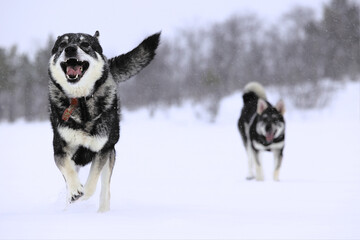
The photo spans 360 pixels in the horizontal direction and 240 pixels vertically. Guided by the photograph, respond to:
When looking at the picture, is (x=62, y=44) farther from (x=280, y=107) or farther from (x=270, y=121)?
(x=280, y=107)

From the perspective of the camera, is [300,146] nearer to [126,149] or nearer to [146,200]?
[126,149]

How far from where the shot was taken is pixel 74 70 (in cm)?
354

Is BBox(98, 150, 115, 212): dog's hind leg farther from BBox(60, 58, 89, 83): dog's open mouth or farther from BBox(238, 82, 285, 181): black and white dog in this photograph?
BBox(238, 82, 285, 181): black and white dog

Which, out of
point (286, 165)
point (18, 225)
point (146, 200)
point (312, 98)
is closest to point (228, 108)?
point (312, 98)

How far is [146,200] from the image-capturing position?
4633mm

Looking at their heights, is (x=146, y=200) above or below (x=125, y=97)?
below

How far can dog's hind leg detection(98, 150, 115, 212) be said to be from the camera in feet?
12.2

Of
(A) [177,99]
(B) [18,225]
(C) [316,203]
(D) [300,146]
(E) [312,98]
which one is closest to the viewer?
(B) [18,225]

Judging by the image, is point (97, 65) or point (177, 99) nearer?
point (97, 65)

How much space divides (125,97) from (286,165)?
22504 millimetres

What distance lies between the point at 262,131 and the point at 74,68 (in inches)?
176

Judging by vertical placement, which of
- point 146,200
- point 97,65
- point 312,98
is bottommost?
point 146,200

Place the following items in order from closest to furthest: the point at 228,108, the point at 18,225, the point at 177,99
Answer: the point at 18,225 < the point at 228,108 < the point at 177,99

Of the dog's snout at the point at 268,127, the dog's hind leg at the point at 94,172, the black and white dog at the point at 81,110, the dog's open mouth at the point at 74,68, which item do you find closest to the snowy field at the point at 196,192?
the dog's hind leg at the point at 94,172
